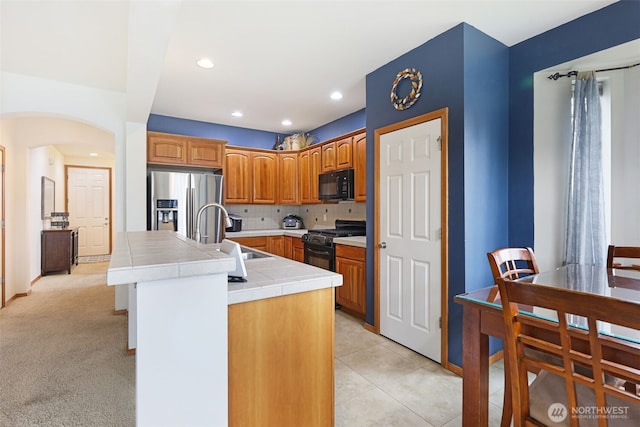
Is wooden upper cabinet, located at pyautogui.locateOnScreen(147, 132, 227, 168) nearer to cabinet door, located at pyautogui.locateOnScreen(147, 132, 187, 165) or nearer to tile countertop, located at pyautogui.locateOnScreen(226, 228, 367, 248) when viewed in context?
cabinet door, located at pyautogui.locateOnScreen(147, 132, 187, 165)

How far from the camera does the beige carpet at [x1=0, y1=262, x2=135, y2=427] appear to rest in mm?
1837

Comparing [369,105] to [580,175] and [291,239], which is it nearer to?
[580,175]

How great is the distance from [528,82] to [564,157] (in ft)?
Answer: 2.18

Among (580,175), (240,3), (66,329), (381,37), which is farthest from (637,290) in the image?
(66,329)

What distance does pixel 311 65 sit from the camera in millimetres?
2875

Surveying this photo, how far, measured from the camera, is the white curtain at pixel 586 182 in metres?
2.15

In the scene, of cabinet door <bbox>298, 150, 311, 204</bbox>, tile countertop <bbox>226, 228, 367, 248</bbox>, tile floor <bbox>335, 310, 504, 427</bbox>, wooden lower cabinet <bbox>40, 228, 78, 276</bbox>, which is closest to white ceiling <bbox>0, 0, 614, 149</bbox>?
cabinet door <bbox>298, 150, 311, 204</bbox>

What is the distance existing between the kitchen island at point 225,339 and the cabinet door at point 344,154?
247 centimetres

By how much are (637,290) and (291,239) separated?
3.72m

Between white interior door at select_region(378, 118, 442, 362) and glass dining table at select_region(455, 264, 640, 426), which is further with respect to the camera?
white interior door at select_region(378, 118, 442, 362)

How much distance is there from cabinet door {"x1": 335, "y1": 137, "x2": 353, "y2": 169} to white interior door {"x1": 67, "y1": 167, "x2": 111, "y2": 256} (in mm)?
6588

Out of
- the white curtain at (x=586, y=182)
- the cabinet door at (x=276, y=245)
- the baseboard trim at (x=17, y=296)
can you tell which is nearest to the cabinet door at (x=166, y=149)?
the cabinet door at (x=276, y=245)

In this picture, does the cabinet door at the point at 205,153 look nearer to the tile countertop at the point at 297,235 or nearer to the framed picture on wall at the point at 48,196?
the tile countertop at the point at 297,235

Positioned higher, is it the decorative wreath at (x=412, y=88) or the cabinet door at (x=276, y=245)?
the decorative wreath at (x=412, y=88)
